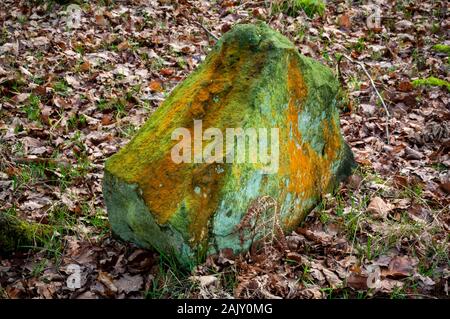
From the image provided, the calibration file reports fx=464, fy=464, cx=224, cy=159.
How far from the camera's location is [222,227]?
288 cm

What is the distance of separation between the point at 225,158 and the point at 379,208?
1433 millimetres

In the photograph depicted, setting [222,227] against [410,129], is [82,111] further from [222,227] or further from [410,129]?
[410,129]

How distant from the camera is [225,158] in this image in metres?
2.85

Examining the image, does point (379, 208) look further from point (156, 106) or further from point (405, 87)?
point (156, 106)

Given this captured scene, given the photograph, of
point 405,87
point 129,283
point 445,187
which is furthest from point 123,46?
point 445,187

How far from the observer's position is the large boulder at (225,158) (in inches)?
112

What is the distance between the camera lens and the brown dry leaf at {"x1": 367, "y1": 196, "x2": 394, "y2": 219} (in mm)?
3514

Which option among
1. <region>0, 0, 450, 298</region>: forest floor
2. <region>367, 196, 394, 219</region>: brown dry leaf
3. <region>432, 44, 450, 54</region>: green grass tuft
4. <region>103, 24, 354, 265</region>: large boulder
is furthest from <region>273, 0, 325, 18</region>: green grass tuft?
<region>367, 196, 394, 219</region>: brown dry leaf

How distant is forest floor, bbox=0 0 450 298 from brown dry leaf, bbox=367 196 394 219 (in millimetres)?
12

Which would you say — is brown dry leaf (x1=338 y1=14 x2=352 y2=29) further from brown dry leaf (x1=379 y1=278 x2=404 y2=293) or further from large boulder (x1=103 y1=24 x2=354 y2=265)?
brown dry leaf (x1=379 y1=278 x2=404 y2=293)

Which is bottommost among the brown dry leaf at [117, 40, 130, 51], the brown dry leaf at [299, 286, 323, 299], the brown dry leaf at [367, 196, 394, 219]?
the brown dry leaf at [299, 286, 323, 299]

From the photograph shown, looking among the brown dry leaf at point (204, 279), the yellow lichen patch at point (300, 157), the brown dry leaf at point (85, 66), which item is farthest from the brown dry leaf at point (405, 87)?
the brown dry leaf at point (85, 66)

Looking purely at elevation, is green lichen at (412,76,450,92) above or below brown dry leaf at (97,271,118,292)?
above
